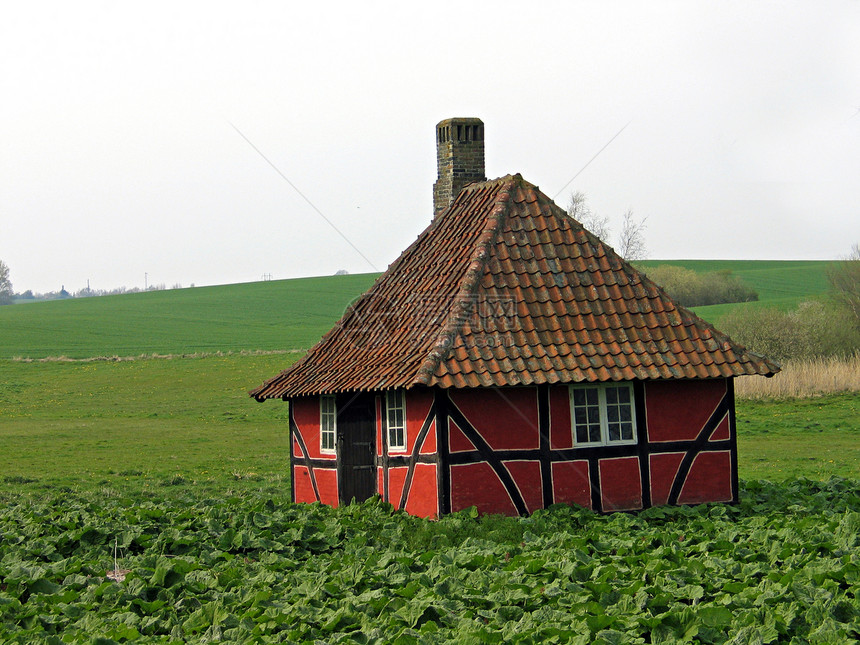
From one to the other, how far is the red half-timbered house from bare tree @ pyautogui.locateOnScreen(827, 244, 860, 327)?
2855cm

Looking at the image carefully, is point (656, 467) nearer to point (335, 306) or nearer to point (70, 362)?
point (70, 362)

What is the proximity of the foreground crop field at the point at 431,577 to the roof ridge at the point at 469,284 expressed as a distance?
2031mm

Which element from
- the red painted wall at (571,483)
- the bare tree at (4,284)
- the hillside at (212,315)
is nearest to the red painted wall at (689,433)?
the red painted wall at (571,483)

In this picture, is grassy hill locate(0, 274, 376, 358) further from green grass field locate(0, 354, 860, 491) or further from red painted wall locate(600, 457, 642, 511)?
red painted wall locate(600, 457, 642, 511)

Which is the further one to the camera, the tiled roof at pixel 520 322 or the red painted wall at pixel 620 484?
the red painted wall at pixel 620 484

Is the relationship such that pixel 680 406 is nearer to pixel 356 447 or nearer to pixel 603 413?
pixel 603 413

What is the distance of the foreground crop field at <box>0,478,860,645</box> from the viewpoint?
795cm

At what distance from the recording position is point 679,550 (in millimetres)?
10336

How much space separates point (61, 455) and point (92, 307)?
5624cm

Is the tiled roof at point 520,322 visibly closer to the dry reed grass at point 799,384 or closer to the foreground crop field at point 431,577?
the foreground crop field at point 431,577

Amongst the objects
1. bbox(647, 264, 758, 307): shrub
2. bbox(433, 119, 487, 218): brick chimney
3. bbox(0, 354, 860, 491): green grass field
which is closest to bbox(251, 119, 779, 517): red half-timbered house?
bbox(433, 119, 487, 218): brick chimney

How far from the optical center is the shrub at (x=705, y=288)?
60344 millimetres

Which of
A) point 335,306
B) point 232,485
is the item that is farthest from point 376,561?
point 335,306

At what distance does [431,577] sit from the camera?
377 inches
